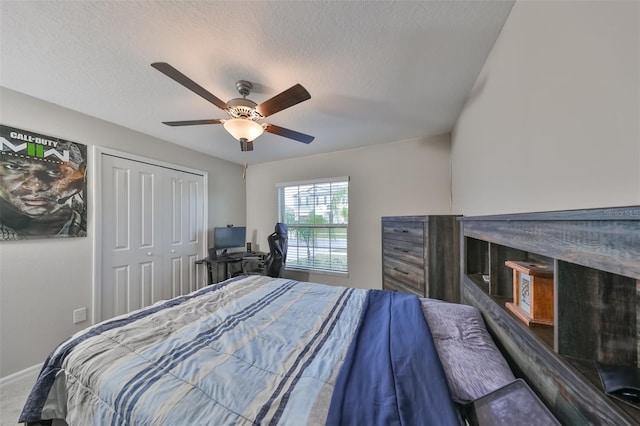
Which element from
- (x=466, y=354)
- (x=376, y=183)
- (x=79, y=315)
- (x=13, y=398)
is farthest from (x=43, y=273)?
(x=376, y=183)

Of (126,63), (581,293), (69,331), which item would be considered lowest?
(69,331)

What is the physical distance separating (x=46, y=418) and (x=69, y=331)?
1.73 m

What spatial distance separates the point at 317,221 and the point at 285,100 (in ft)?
7.84

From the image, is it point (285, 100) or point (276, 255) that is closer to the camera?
point (285, 100)

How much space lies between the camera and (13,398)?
65.5 inches

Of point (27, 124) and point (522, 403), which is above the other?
point (27, 124)

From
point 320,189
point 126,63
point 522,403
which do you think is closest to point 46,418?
point 522,403

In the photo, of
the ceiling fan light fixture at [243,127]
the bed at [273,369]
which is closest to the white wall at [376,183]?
the bed at [273,369]

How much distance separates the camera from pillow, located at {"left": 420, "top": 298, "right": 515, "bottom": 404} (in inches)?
30.0

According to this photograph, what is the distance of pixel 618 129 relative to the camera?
602 mm

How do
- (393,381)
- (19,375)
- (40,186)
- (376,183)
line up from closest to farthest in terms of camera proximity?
(393,381) < (19,375) < (40,186) < (376,183)

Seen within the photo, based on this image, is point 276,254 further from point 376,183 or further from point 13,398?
point 13,398

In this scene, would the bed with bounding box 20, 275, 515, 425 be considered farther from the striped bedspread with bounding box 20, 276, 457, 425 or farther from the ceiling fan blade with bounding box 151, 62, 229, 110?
the ceiling fan blade with bounding box 151, 62, 229, 110

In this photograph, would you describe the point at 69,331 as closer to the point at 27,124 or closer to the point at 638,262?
the point at 27,124
